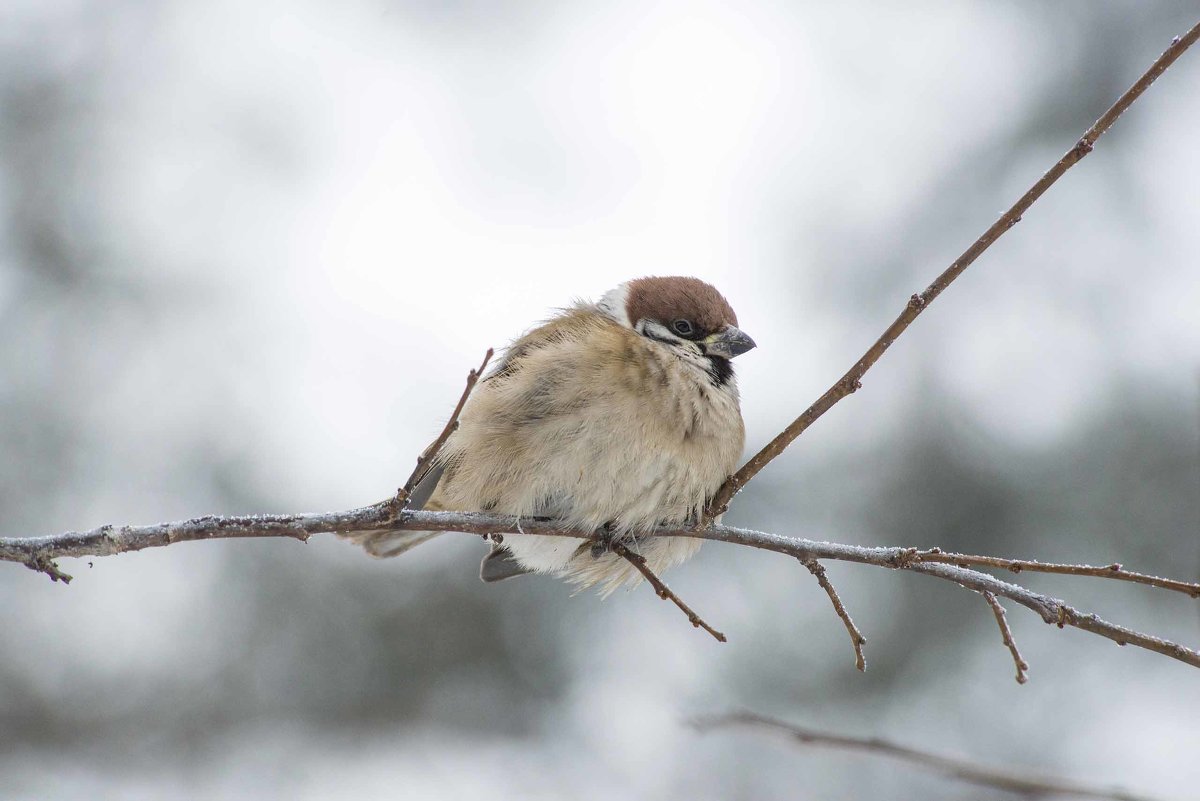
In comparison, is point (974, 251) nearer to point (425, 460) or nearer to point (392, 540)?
point (425, 460)

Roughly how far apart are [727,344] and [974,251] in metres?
1.58

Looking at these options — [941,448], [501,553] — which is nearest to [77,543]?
[501,553]

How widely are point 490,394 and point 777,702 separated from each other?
3819mm

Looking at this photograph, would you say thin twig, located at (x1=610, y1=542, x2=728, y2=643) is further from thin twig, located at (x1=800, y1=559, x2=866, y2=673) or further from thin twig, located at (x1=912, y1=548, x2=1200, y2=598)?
thin twig, located at (x1=912, y1=548, x2=1200, y2=598)

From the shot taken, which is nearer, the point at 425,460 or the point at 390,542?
the point at 425,460

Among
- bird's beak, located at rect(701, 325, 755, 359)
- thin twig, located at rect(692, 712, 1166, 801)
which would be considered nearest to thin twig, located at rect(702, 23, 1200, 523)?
thin twig, located at rect(692, 712, 1166, 801)

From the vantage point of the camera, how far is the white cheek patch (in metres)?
3.66

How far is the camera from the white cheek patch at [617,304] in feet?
12.0

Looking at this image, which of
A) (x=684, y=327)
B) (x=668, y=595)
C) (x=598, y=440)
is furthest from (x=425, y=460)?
(x=684, y=327)

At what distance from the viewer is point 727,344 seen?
11.5 feet

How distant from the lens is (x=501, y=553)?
3754 millimetres

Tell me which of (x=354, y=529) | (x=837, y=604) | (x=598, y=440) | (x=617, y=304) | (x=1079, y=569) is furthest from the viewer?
(x=617, y=304)

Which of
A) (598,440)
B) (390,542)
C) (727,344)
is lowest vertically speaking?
(390,542)

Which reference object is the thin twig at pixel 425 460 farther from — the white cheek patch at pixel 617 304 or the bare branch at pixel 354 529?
the white cheek patch at pixel 617 304
